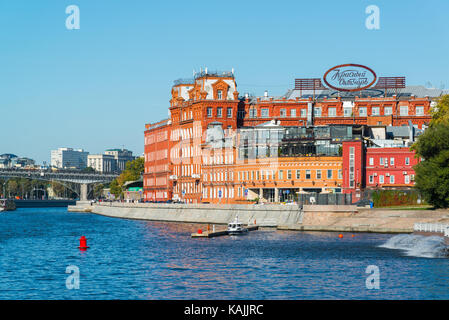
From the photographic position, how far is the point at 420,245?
8088cm

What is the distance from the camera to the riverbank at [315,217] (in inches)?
4026

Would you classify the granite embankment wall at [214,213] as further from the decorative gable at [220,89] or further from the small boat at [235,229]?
the decorative gable at [220,89]

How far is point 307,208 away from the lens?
376ft

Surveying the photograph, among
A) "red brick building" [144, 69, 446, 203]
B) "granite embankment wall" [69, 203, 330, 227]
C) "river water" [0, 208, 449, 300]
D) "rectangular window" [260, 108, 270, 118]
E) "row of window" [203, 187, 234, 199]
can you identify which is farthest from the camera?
"rectangular window" [260, 108, 270, 118]

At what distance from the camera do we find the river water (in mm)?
53750

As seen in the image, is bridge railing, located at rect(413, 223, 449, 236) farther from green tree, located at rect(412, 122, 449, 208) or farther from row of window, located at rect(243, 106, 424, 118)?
row of window, located at rect(243, 106, 424, 118)

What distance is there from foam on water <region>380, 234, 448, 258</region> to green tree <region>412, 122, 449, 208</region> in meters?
16.6

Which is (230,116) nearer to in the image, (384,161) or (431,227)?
(384,161)

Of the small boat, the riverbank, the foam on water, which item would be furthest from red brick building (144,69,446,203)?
the foam on water

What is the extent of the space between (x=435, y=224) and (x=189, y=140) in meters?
94.2

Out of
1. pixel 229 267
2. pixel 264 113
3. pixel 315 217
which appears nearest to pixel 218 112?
pixel 264 113

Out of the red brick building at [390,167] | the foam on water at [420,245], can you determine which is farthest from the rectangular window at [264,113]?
the foam on water at [420,245]

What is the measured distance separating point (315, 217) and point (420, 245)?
33.0 m
